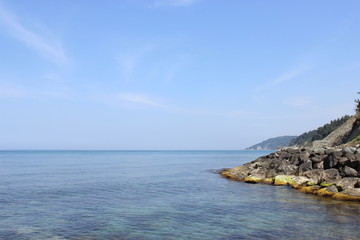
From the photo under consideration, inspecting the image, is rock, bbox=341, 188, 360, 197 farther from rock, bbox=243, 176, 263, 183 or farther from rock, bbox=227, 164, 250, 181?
rock, bbox=227, 164, 250, 181

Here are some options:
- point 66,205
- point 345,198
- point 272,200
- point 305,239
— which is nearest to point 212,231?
point 305,239

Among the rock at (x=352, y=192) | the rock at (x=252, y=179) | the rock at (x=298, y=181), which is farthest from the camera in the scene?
the rock at (x=252, y=179)

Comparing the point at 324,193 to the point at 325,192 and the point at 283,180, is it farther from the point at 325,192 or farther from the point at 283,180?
the point at 283,180

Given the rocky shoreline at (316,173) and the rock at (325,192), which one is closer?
the rock at (325,192)

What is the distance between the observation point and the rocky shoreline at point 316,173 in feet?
99.4

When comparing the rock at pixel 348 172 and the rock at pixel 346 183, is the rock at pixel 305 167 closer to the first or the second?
the rock at pixel 348 172

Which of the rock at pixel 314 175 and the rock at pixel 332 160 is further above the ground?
the rock at pixel 332 160

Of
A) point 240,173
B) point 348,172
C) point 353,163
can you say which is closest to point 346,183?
point 348,172

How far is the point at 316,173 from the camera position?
121ft

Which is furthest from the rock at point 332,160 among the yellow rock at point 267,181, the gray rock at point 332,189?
the yellow rock at point 267,181

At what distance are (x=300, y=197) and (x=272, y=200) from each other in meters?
3.51

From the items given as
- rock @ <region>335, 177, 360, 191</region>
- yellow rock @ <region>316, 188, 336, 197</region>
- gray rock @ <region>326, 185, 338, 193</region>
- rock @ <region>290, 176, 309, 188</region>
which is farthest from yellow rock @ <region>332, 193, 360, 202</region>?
rock @ <region>290, 176, 309, 188</region>

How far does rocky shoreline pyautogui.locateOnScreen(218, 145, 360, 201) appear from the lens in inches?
1193

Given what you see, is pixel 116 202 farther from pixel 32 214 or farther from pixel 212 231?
pixel 212 231
